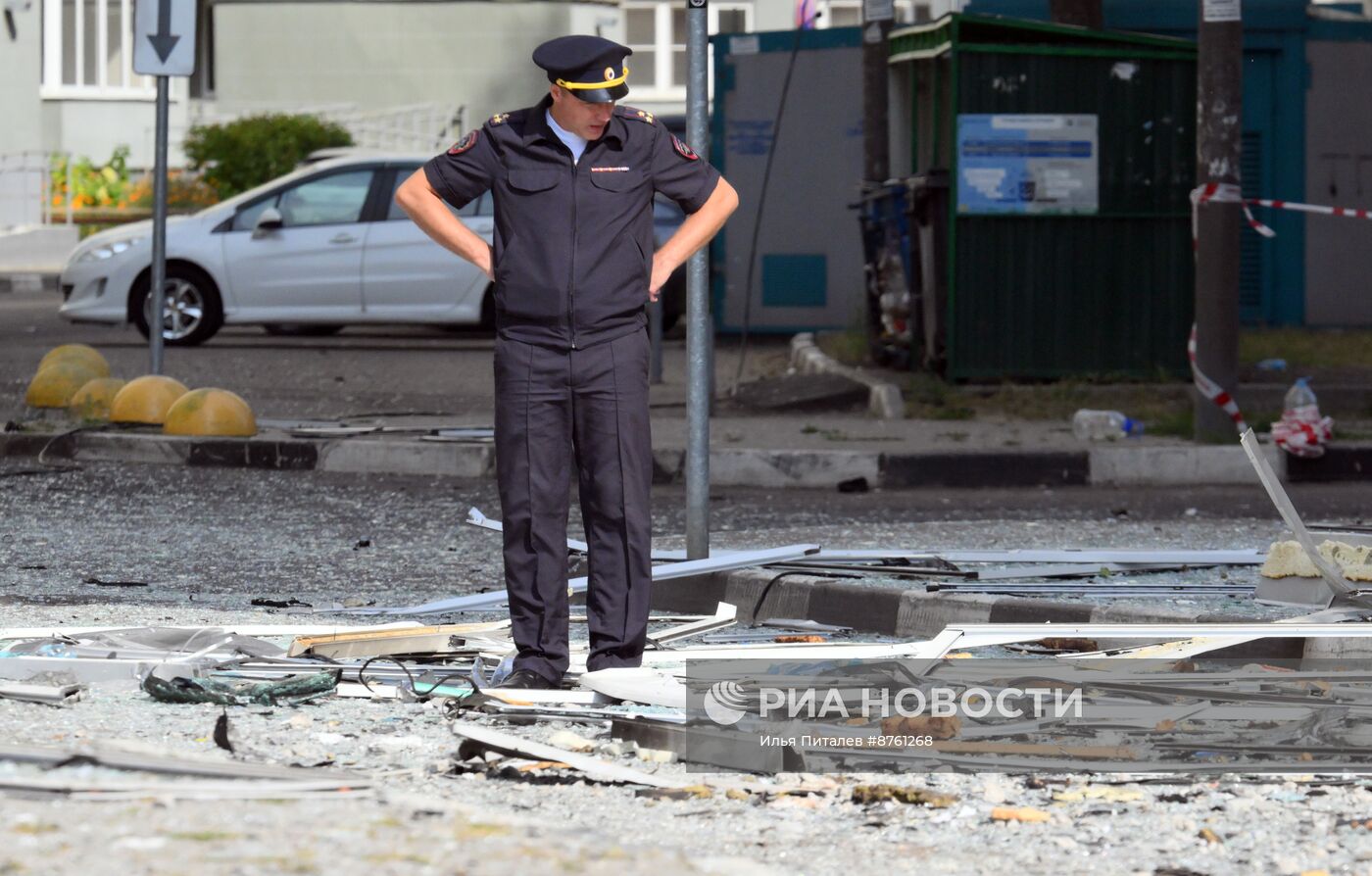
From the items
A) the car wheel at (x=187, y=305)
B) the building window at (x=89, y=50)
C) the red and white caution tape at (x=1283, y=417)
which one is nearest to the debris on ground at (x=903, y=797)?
the red and white caution tape at (x=1283, y=417)

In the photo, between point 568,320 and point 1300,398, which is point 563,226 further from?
point 1300,398

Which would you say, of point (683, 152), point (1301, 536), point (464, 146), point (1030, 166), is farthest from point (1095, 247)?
point (464, 146)

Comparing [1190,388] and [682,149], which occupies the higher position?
[682,149]

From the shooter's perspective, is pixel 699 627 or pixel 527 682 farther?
pixel 699 627

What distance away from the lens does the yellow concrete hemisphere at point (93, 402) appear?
39.7 ft

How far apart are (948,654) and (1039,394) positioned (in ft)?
25.4

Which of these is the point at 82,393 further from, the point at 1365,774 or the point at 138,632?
the point at 1365,774

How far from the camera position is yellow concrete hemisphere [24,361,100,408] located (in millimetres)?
12375

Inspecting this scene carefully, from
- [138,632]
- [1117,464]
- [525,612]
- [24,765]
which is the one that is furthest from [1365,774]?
[1117,464]

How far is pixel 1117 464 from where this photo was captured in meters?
10.8

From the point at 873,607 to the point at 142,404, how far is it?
6.21m

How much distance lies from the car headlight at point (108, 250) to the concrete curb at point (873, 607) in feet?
36.3

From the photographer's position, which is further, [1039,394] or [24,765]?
[1039,394]

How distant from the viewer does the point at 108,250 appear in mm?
17281
